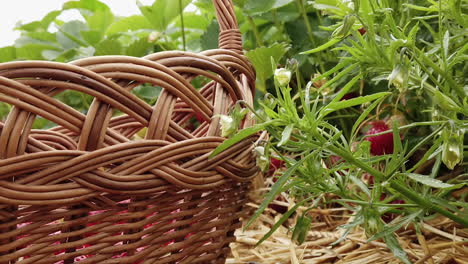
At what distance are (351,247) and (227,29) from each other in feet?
1.09

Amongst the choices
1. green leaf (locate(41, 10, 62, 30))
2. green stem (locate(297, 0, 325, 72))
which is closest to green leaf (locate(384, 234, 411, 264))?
green stem (locate(297, 0, 325, 72))

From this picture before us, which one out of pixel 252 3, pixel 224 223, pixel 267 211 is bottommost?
pixel 267 211

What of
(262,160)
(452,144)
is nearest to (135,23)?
(262,160)

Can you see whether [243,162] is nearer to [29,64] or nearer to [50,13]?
[29,64]

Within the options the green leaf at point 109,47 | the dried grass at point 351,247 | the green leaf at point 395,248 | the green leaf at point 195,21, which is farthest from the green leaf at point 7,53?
the green leaf at point 395,248

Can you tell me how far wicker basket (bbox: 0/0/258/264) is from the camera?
1.39 feet

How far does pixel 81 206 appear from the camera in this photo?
0.46 metres

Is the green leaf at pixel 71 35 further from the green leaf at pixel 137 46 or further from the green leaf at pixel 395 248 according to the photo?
the green leaf at pixel 395 248

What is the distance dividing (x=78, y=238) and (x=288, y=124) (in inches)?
7.4

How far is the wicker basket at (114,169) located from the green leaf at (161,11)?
0.45 m

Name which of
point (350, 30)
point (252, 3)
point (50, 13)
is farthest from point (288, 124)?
point (50, 13)

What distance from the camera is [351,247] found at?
754 millimetres

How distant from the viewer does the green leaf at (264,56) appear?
31.4 inches

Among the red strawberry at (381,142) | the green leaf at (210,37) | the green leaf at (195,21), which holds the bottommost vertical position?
the red strawberry at (381,142)
